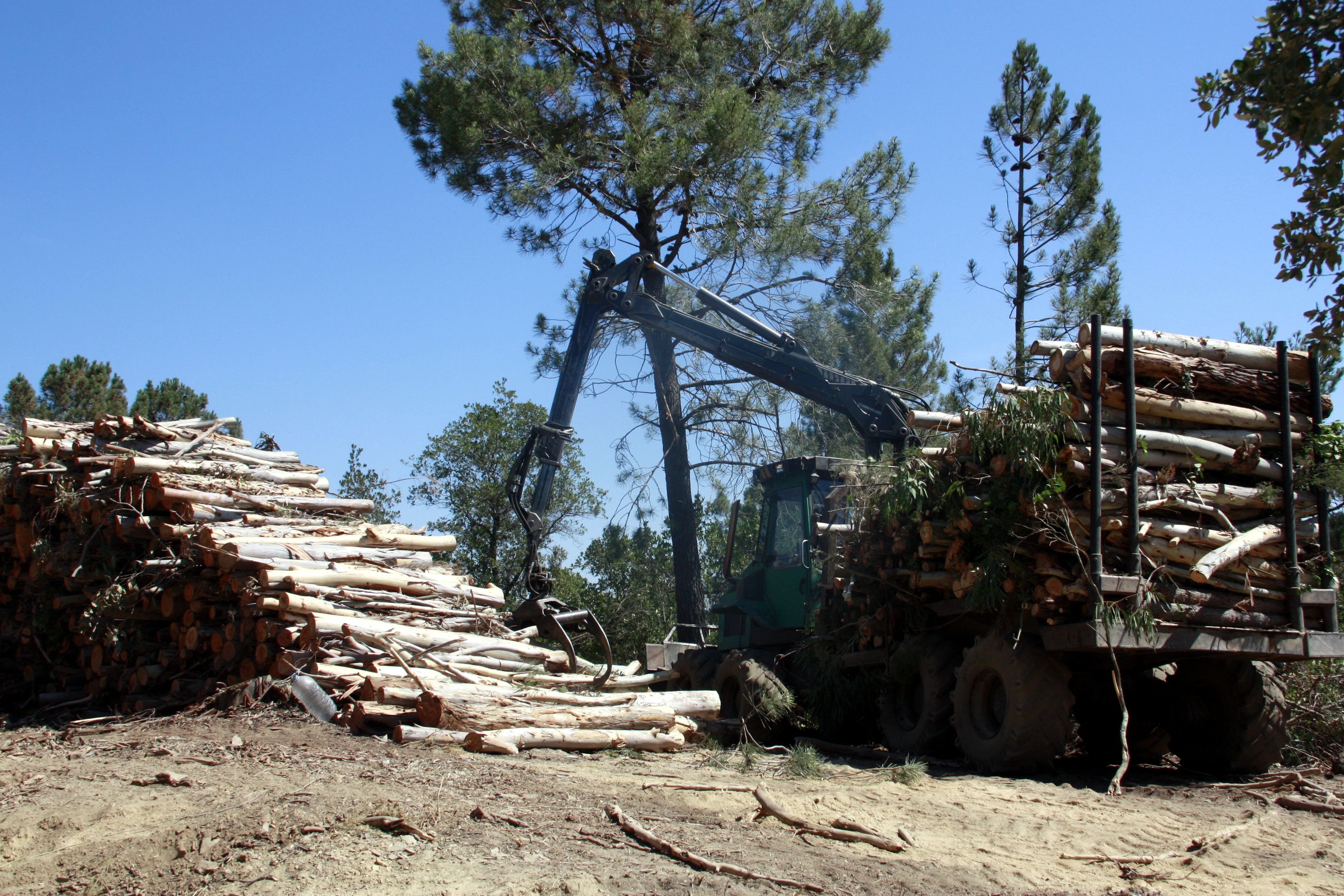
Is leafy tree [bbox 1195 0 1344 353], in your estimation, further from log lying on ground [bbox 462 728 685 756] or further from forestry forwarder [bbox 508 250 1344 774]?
log lying on ground [bbox 462 728 685 756]

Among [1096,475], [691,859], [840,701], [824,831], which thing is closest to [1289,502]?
[1096,475]

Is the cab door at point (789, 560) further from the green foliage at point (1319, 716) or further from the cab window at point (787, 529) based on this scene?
the green foliage at point (1319, 716)

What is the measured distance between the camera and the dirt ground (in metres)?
3.99

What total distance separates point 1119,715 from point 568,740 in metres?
4.41

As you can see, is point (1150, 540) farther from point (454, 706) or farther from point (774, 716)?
point (454, 706)

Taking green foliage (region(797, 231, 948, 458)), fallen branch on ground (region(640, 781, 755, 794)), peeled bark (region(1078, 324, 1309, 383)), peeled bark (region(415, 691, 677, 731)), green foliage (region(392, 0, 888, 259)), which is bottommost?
fallen branch on ground (region(640, 781, 755, 794))

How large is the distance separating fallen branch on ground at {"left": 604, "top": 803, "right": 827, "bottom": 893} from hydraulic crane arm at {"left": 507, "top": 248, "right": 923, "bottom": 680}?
5183 millimetres

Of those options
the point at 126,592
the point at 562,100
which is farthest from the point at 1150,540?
the point at 562,100

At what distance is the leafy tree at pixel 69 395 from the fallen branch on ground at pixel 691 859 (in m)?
26.0

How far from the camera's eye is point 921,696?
8.17m

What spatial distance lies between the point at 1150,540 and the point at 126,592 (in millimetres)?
7773

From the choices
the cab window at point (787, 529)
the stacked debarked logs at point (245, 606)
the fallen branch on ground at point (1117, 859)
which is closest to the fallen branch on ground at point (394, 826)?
the stacked debarked logs at point (245, 606)

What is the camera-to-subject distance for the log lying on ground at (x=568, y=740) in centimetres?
649

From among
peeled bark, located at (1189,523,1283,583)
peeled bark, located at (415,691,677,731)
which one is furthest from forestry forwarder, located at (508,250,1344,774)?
peeled bark, located at (415,691,677,731)
